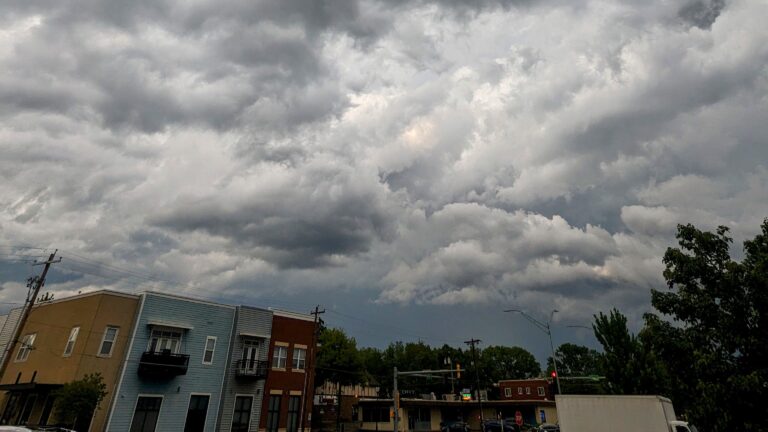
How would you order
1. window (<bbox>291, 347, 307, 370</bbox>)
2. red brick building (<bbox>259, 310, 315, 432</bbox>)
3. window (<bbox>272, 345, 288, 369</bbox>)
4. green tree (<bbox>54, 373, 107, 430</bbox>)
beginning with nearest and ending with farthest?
green tree (<bbox>54, 373, 107, 430</bbox>), red brick building (<bbox>259, 310, 315, 432</bbox>), window (<bbox>272, 345, 288, 369</bbox>), window (<bbox>291, 347, 307, 370</bbox>)

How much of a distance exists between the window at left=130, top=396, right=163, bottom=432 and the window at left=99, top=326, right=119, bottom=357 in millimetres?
4182

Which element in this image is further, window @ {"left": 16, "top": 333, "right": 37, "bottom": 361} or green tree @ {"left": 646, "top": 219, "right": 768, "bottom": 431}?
window @ {"left": 16, "top": 333, "right": 37, "bottom": 361}

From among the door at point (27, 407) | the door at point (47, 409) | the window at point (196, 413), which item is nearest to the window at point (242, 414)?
the window at point (196, 413)

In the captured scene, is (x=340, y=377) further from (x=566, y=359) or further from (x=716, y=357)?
(x=566, y=359)

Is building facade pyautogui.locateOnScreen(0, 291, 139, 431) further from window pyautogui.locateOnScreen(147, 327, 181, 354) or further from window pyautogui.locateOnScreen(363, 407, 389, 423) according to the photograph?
window pyautogui.locateOnScreen(363, 407, 389, 423)

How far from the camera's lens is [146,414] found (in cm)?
3228

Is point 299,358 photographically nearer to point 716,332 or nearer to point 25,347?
point 25,347

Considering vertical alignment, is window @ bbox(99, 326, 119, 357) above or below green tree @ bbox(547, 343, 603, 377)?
below

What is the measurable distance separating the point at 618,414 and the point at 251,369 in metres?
29.0

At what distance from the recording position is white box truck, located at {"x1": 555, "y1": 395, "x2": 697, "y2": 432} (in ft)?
60.6

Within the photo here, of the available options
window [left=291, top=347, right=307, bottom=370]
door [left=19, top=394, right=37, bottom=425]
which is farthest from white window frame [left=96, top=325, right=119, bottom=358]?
window [left=291, top=347, right=307, bottom=370]

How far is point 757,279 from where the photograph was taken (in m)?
15.1

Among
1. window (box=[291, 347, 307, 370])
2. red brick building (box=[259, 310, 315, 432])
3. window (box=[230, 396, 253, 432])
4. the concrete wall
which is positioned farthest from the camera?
window (box=[291, 347, 307, 370])

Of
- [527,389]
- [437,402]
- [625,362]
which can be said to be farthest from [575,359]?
[625,362]
